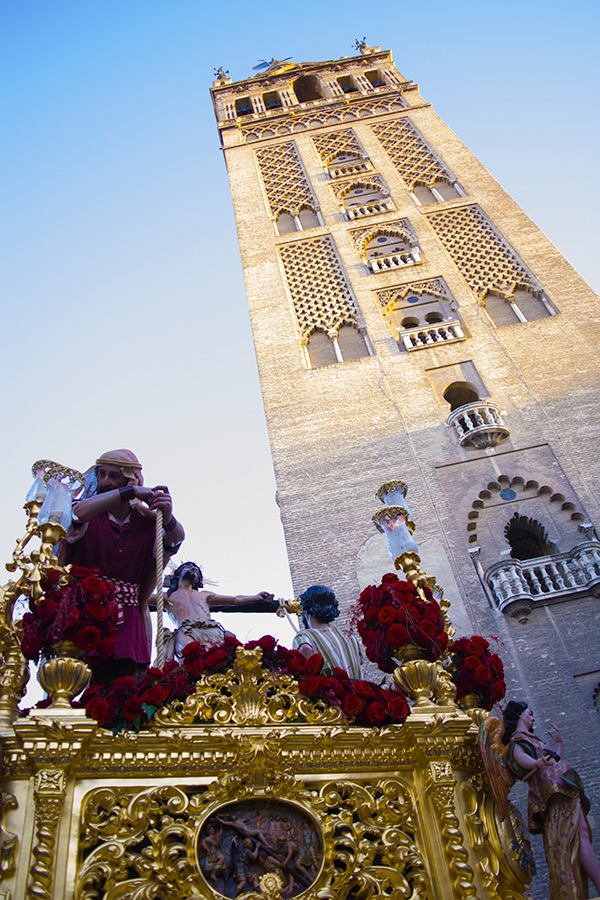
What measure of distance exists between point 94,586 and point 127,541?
1150 mm

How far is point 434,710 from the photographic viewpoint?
4773 millimetres

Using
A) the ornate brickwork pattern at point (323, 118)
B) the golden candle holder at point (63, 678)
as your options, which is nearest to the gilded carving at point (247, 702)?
the golden candle holder at point (63, 678)

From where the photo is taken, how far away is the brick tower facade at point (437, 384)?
9.31m

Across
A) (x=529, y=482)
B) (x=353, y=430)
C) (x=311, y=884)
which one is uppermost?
(x=353, y=430)

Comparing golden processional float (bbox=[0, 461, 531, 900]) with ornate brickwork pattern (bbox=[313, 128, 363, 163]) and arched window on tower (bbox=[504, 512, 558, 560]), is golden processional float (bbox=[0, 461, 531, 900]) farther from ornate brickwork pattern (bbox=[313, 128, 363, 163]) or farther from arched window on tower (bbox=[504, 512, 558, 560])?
ornate brickwork pattern (bbox=[313, 128, 363, 163])

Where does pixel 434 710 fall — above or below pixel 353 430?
below

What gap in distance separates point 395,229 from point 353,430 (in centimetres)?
639

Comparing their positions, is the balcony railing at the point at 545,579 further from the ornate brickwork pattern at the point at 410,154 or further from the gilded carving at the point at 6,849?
the ornate brickwork pattern at the point at 410,154

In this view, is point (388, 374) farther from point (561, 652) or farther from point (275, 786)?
point (275, 786)

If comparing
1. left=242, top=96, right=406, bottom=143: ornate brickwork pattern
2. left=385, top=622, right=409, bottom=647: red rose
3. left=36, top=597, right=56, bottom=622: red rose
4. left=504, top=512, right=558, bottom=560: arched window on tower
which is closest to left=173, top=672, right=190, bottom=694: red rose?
left=36, top=597, right=56, bottom=622: red rose

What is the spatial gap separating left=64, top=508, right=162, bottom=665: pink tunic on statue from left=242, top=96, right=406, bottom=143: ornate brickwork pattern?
707 inches

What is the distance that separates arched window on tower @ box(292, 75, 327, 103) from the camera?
24.7 metres

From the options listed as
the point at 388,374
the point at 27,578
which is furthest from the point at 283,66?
the point at 27,578

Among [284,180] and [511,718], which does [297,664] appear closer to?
[511,718]
